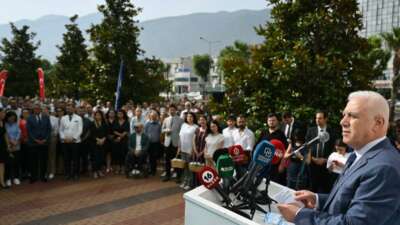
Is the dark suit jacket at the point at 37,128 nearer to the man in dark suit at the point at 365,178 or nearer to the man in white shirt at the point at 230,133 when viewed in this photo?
the man in white shirt at the point at 230,133

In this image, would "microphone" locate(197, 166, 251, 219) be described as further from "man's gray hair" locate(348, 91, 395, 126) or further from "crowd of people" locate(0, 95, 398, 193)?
"crowd of people" locate(0, 95, 398, 193)

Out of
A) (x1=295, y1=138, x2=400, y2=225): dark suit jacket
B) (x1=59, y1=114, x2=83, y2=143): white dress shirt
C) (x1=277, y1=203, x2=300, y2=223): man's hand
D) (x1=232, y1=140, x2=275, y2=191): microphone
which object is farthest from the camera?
(x1=59, y1=114, x2=83, y2=143): white dress shirt

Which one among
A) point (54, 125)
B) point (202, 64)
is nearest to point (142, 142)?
point (54, 125)

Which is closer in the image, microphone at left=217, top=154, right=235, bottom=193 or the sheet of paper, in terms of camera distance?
the sheet of paper

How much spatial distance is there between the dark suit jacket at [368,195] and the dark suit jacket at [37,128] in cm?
813

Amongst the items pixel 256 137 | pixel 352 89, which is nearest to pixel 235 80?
pixel 256 137

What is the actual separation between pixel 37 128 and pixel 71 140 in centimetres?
86

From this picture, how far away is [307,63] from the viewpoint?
7.43 metres

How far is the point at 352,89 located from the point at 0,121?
25.7 feet

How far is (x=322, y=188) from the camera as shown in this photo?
20.7 ft

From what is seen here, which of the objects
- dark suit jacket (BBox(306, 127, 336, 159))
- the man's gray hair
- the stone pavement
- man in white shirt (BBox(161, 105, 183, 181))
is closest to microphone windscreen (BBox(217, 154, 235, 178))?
the man's gray hair

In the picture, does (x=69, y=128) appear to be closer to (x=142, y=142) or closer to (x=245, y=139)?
(x=142, y=142)

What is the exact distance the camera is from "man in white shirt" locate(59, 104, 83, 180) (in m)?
9.13

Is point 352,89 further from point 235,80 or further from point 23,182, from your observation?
point 23,182
